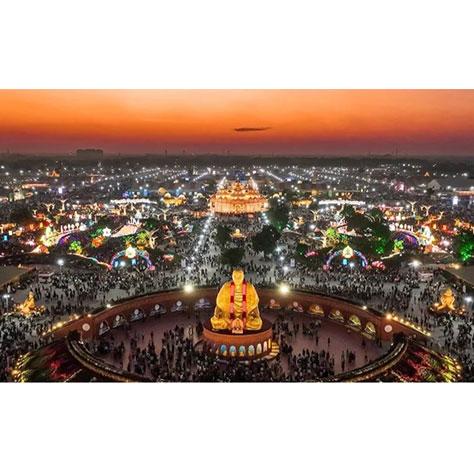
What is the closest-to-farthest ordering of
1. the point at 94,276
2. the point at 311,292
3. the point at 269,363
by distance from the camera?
the point at 269,363 < the point at 311,292 < the point at 94,276

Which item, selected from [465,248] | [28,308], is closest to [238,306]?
[28,308]

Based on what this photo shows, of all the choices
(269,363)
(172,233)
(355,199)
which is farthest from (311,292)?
(355,199)


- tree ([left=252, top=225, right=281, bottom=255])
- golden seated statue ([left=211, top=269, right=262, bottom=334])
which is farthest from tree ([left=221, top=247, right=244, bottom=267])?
golden seated statue ([left=211, top=269, right=262, bottom=334])

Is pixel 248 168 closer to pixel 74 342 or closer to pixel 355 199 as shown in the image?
pixel 355 199

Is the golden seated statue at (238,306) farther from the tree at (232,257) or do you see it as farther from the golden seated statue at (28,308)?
the tree at (232,257)

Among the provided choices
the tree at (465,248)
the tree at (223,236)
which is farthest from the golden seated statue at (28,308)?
the tree at (465,248)
